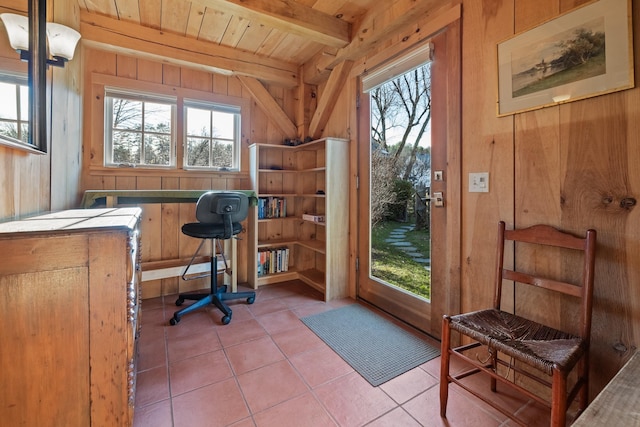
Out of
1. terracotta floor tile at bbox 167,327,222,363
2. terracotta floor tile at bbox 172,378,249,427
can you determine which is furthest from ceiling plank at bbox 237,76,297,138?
terracotta floor tile at bbox 172,378,249,427

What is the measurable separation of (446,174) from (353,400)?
1.48 m

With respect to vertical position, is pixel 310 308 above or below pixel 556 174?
below

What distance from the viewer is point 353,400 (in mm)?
1442

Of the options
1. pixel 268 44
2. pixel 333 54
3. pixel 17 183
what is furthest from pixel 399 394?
pixel 268 44

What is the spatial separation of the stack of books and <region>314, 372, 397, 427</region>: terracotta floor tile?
178 centimetres

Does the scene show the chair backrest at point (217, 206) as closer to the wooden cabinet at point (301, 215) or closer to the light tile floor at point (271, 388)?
the wooden cabinet at point (301, 215)

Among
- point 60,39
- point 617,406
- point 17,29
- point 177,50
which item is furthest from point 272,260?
point 617,406

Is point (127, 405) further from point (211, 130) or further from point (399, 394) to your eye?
point (211, 130)

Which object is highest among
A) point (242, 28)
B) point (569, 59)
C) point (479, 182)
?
point (242, 28)

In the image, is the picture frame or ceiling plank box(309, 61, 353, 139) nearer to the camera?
the picture frame

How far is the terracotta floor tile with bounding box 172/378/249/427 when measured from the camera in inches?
51.6

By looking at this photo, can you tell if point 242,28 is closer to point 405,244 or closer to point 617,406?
point 405,244

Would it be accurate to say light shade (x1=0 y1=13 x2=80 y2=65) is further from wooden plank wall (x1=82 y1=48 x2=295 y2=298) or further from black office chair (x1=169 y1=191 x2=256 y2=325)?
black office chair (x1=169 y1=191 x2=256 y2=325)

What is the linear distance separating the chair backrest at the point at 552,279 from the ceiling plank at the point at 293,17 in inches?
81.6
